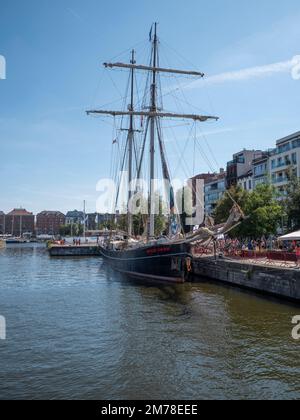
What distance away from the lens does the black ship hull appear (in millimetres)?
31125

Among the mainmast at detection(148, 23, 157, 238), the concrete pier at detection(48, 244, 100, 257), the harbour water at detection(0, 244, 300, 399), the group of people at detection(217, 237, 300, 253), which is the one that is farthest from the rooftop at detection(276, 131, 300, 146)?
the harbour water at detection(0, 244, 300, 399)

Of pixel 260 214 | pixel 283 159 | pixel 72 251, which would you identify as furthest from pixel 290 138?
pixel 72 251

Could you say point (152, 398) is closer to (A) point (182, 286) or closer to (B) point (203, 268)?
(A) point (182, 286)

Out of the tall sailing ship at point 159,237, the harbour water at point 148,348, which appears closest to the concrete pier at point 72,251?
the tall sailing ship at point 159,237

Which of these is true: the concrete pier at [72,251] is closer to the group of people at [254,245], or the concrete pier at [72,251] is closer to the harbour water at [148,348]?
the group of people at [254,245]

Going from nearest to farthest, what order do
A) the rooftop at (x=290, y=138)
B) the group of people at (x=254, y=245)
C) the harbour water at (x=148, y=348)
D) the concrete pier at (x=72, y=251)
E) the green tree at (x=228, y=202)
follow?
1. the harbour water at (x=148, y=348)
2. the group of people at (x=254, y=245)
3. the green tree at (x=228, y=202)
4. the rooftop at (x=290, y=138)
5. the concrete pier at (x=72, y=251)

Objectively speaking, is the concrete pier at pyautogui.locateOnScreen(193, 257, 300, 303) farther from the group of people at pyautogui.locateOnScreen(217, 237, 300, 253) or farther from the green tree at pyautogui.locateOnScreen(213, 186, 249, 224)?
the green tree at pyautogui.locateOnScreen(213, 186, 249, 224)

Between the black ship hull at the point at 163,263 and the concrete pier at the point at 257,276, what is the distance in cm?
275

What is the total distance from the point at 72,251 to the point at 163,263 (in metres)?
47.8

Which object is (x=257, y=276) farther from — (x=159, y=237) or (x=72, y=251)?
(x=72, y=251)

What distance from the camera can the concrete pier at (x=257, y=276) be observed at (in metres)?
23.4

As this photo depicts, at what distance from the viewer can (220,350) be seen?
47.6ft
